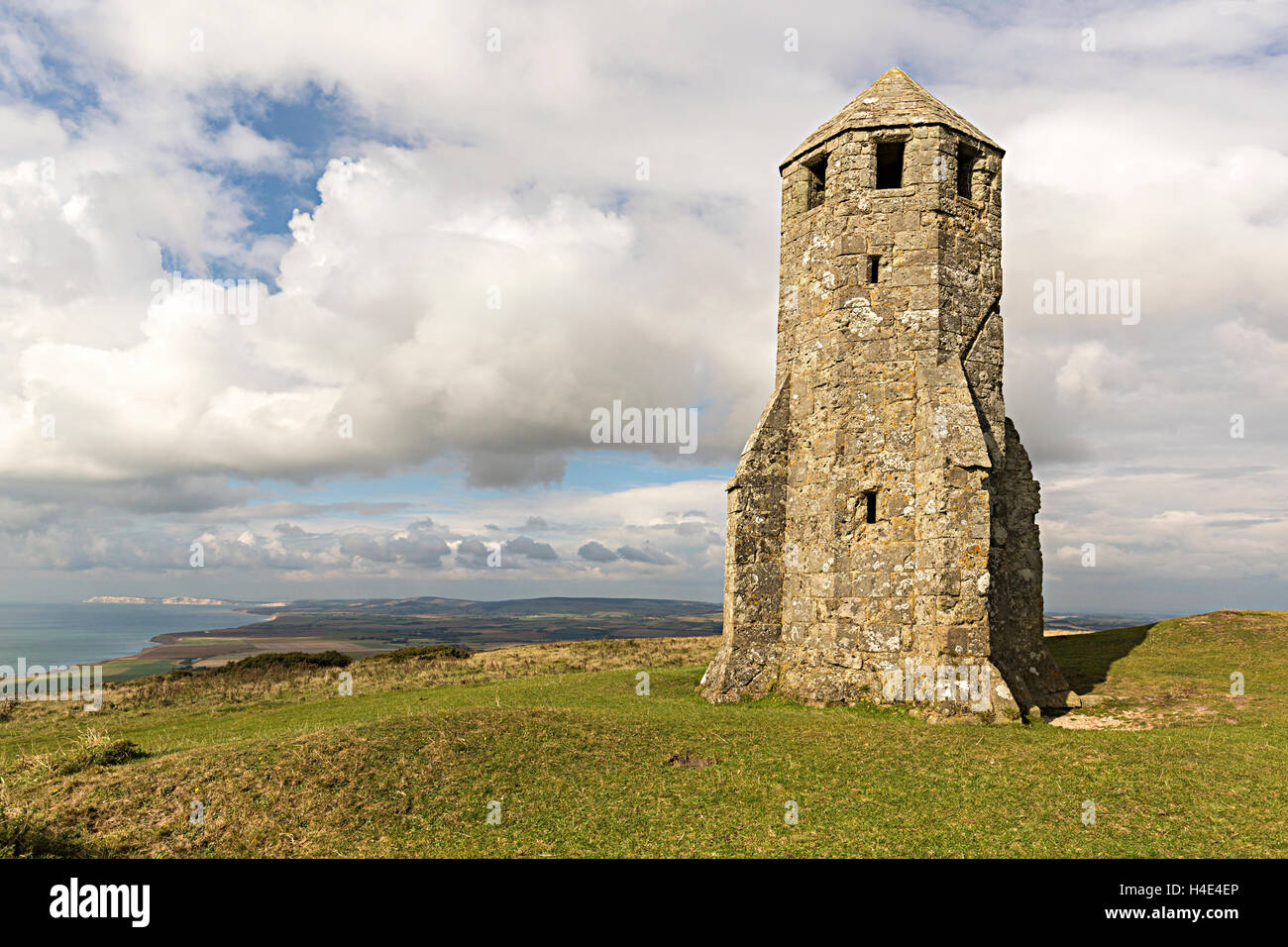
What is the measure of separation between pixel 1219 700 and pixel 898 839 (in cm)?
1314

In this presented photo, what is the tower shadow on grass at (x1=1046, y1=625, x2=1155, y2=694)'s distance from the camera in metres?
19.9

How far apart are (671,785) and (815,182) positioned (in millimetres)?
15901

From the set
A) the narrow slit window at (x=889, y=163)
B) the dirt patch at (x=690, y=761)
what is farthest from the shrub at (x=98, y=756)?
the narrow slit window at (x=889, y=163)

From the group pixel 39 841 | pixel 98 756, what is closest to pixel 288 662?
pixel 98 756

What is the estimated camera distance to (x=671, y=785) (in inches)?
388

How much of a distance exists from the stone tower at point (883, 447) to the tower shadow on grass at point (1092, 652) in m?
3.67

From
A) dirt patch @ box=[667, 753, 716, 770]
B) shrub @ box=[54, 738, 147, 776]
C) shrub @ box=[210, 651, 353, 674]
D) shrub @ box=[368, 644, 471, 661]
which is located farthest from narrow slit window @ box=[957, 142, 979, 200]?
shrub @ box=[210, 651, 353, 674]

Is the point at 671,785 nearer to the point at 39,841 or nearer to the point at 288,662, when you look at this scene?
the point at 39,841

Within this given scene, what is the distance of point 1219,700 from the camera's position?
1617 cm

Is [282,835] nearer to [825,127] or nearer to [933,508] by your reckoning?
[933,508]

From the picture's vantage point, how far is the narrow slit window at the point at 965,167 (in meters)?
17.7
